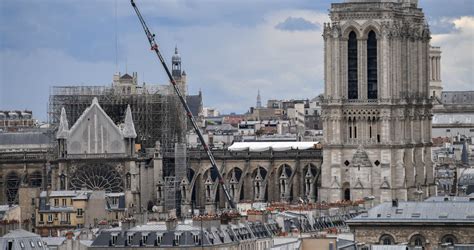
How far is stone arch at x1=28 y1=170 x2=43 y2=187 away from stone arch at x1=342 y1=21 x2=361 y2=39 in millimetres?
25269

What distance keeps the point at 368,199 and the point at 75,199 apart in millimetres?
20548

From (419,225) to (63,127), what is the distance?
226ft

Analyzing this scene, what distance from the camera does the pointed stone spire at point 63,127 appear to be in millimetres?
181887

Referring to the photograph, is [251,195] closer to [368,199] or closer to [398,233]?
[368,199]

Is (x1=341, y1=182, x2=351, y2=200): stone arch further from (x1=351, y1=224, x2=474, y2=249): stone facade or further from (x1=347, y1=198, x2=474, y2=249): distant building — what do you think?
(x1=351, y1=224, x2=474, y2=249): stone facade

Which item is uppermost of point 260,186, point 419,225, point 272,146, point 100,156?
point 272,146

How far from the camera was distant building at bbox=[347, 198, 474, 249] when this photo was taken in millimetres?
115750

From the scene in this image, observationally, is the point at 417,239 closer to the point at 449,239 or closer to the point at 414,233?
the point at 414,233

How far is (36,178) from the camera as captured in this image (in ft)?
611

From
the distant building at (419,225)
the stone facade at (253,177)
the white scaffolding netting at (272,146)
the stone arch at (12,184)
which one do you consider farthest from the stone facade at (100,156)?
the distant building at (419,225)

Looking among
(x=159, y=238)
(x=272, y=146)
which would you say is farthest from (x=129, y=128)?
(x=159, y=238)

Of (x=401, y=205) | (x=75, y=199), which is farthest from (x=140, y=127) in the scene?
(x=401, y=205)

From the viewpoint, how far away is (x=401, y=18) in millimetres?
177000

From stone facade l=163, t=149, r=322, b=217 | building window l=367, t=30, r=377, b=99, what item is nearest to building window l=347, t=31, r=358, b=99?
building window l=367, t=30, r=377, b=99
